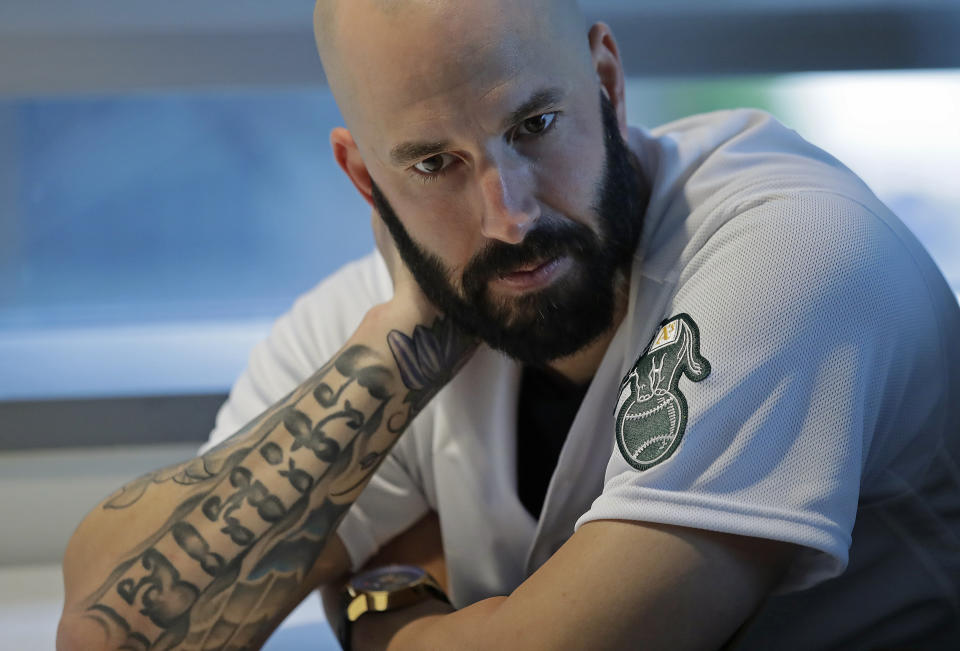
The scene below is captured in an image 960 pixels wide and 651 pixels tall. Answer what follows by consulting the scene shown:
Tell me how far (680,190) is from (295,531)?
569 millimetres

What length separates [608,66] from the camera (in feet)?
3.45

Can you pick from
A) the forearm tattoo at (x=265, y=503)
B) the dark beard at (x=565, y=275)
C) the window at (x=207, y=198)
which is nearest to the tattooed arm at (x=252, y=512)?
the forearm tattoo at (x=265, y=503)

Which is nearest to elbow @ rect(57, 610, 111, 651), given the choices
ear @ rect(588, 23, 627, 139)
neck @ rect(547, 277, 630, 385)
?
neck @ rect(547, 277, 630, 385)

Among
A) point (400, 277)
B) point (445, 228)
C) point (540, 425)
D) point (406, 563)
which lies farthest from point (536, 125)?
point (406, 563)

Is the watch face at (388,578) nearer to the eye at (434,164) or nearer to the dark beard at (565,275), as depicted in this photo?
the dark beard at (565,275)

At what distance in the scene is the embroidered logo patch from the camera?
2.54 ft

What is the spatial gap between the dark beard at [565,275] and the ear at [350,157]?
0.14 metres

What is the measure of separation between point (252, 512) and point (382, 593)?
7.2 inches

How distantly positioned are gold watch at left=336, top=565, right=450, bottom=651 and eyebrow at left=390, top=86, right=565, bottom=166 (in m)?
0.50

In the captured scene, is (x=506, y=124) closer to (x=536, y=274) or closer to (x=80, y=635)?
(x=536, y=274)

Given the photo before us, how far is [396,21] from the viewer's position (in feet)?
2.91

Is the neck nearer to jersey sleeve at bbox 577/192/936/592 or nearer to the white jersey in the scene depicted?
the white jersey

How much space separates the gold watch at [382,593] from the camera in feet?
3.51

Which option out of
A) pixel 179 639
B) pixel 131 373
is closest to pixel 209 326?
pixel 131 373
